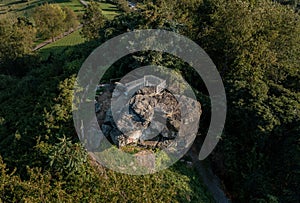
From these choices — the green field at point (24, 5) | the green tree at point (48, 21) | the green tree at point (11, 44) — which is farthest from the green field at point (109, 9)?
the green tree at point (11, 44)

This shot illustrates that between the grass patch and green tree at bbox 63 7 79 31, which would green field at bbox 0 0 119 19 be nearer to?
green tree at bbox 63 7 79 31

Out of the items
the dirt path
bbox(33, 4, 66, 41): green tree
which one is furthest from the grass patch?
the dirt path

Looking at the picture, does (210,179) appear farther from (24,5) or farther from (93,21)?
(24,5)

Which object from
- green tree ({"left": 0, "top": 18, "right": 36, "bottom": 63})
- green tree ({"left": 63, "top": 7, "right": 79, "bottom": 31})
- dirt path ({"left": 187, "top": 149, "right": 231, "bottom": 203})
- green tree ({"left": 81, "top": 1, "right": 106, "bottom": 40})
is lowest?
green tree ({"left": 63, "top": 7, "right": 79, "bottom": 31})

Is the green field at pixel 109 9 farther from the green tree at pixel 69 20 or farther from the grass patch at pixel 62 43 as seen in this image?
the grass patch at pixel 62 43

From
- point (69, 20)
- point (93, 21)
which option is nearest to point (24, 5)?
point (69, 20)

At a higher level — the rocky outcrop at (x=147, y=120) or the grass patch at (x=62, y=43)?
the rocky outcrop at (x=147, y=120)
